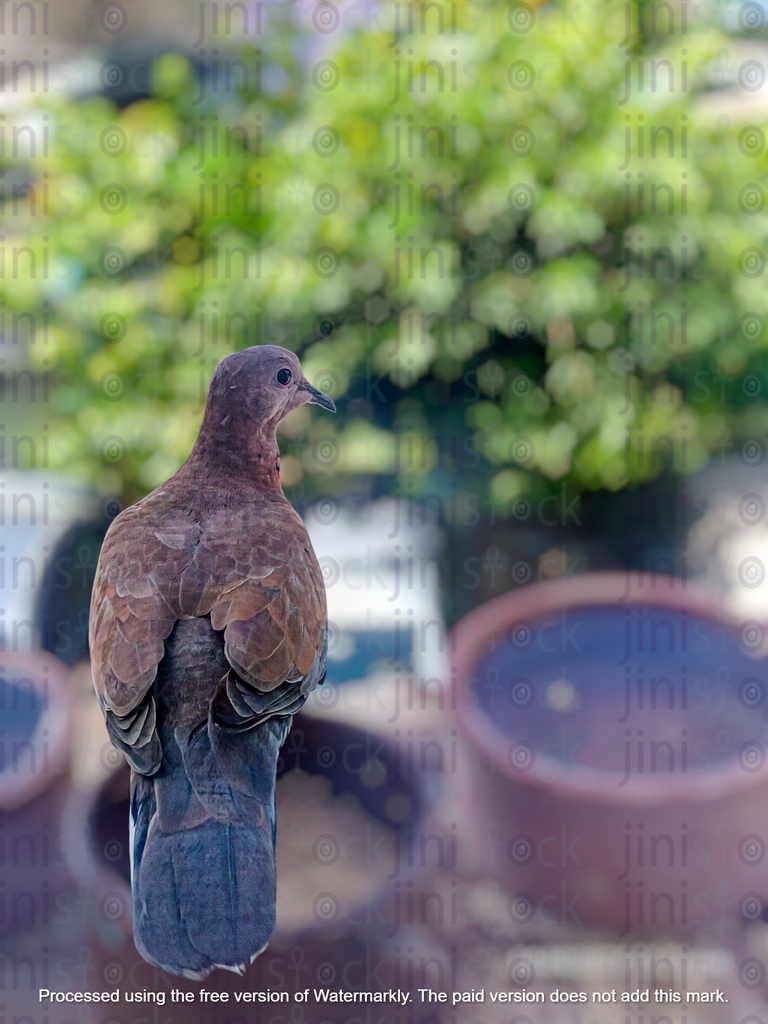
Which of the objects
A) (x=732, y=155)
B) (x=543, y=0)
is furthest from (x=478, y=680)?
(x=543, y=0)

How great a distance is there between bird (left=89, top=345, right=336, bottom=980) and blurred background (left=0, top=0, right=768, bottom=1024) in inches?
12.2

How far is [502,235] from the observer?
1.04 meters

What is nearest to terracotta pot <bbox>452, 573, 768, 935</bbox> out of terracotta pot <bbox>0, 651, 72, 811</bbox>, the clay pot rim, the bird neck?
the clay pot rim

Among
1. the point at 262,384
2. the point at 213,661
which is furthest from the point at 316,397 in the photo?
the point at 213,661

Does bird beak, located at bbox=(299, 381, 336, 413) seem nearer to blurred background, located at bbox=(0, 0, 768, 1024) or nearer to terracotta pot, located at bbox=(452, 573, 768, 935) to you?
blurred background, located at bbox=(0, 0, 768, 1024)

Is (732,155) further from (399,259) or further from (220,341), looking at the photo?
(220,341)

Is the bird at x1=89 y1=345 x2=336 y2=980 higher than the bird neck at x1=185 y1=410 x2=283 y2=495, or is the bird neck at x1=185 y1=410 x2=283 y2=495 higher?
the bird neck at x1=185 y1=410 x2=283 y2=495

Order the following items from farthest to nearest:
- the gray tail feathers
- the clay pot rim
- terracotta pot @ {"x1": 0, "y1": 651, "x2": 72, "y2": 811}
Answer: the clay pot rim, terracotta pot @ {"x1": 0, "y1": 651, "x2": 72, "y2": 811}, the gray tail feathers

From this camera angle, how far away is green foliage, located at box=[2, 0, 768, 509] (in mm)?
935

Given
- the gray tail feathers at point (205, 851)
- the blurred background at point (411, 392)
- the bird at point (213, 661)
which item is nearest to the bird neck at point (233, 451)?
the bird at point (213, 661)

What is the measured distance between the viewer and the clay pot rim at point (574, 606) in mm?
893

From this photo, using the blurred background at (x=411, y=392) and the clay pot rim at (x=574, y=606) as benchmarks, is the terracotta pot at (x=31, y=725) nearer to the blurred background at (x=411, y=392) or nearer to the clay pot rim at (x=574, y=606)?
the blurred background at (x=411, y=392)

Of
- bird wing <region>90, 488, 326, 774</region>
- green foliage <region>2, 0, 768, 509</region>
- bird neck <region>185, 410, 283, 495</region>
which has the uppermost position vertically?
green foliage <region>2, 0, 768, 509</region>

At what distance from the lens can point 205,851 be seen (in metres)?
0.44
